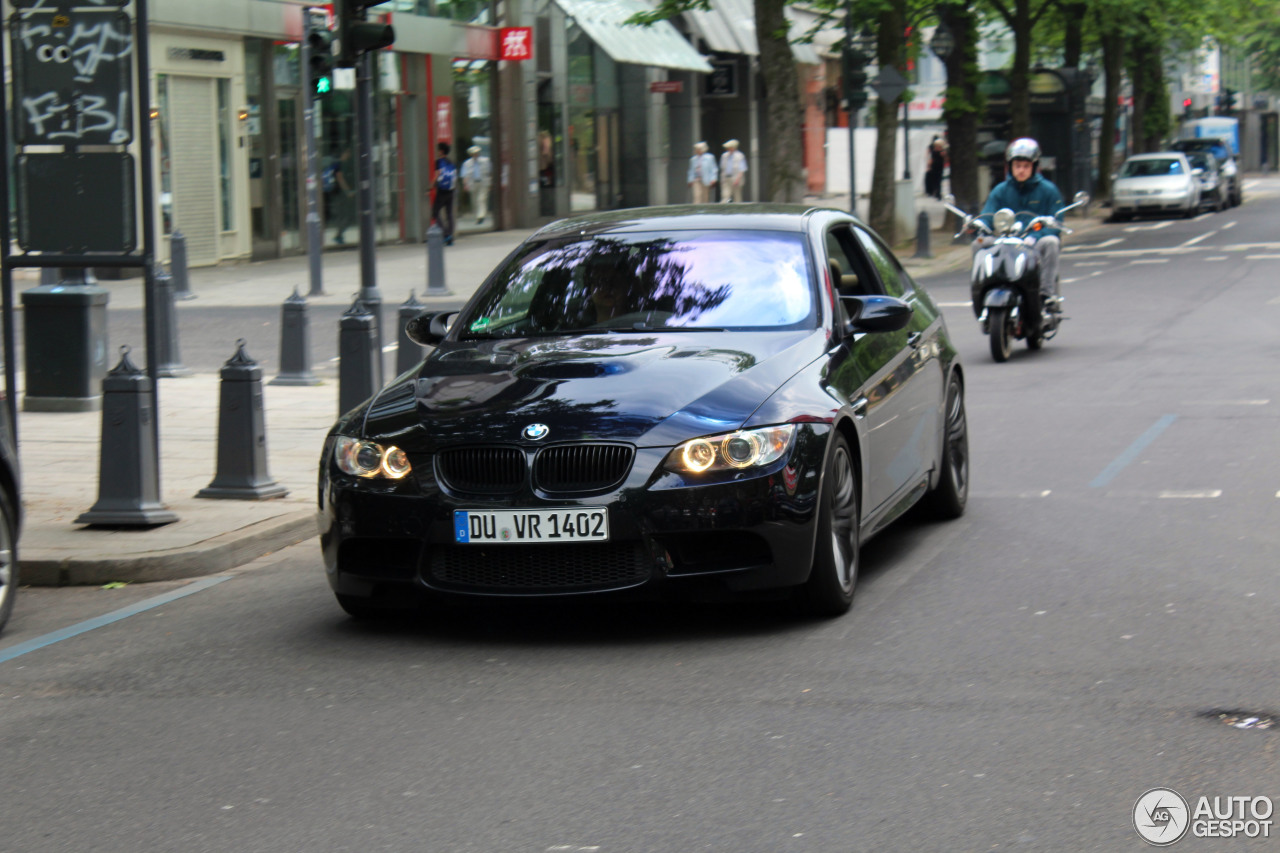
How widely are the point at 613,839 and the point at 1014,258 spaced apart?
12050mm

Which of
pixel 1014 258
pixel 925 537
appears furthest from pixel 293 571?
pixel 1014 258

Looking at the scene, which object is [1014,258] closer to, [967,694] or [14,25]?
[14,25]

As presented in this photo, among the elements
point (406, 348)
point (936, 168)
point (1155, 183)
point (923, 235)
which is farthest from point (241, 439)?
point (1155, 183)

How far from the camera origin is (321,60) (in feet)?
56.9

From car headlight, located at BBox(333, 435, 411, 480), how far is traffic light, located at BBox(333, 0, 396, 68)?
22.4ft

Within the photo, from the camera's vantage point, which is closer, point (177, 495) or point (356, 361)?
point (177, 495)

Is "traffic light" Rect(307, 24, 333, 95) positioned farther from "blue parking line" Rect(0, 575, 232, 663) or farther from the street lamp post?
the street lamp post

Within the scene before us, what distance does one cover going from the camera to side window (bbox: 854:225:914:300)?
8109 millimetres

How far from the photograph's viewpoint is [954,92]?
120ft

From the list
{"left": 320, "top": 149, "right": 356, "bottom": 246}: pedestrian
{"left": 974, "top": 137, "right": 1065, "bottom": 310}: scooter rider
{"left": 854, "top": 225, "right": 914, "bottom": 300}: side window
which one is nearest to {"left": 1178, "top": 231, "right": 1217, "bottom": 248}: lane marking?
{"left": 320, "top": 149, "right": 356, "bottom": 246}: pedestrian

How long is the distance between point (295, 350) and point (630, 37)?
95.5ft

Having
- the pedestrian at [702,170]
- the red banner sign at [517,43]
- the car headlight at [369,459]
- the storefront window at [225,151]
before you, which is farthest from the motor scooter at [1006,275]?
the red banner sign at [517,43]

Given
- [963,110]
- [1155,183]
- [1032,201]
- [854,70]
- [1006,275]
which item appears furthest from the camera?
[1155,183]

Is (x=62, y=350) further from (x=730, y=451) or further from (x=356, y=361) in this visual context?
(x=730, y=451)
